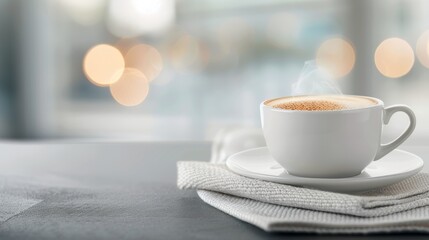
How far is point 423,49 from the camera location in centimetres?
317

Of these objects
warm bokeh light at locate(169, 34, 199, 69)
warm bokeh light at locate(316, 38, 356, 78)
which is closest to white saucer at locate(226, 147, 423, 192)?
warm bokeh light at locate(316, 38, 356, 78)

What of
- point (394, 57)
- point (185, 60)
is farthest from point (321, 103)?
point (185, 60)

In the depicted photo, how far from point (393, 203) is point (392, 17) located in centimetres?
280

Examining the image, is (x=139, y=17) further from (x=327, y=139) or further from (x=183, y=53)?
(x=327, y=139)

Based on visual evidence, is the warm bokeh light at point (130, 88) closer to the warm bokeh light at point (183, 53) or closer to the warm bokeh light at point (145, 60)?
the warm bokeh light at point (145, 60)

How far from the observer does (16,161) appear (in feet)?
3.14

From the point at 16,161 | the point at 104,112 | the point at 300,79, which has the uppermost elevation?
the point at 300,79

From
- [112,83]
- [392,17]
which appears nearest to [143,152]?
[392,17]

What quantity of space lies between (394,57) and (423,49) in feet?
0.48

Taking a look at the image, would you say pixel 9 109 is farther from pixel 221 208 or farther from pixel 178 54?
pixel 221 208

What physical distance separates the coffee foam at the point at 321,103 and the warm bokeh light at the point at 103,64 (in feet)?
9.83

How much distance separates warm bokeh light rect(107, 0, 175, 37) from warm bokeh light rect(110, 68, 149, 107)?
0.75 ft

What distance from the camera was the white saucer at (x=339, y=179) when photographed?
1.97 ft

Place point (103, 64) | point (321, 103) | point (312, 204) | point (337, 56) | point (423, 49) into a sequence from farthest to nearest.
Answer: point (103, 64), point (337, 56), point (423, 49), point (321, 103), point (312, 204)
